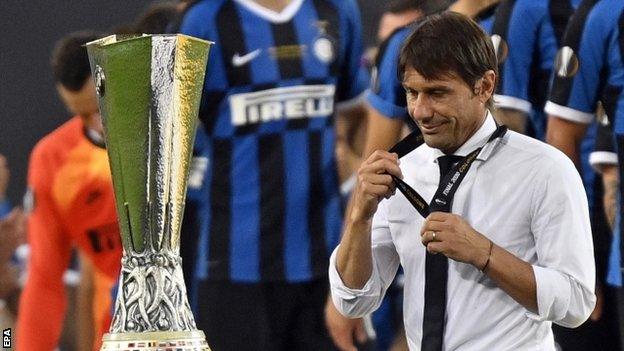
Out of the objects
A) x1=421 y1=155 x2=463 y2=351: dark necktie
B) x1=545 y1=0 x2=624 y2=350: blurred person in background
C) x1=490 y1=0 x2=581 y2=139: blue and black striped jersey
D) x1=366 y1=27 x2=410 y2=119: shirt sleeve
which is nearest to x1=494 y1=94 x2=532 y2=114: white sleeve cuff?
x1=490 y1=0 x2=581 y2=139: blue and black striped jersey

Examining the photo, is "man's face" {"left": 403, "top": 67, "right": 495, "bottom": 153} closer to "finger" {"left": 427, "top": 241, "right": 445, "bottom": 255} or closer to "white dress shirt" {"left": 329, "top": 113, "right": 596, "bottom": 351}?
"white dress shirt" {"left": 329, "top": 113, "right": 596, "bottom": 351}

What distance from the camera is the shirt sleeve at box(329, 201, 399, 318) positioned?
330 cm

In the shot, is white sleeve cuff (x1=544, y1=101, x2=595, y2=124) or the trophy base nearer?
the trophy base

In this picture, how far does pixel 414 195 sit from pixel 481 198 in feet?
0.46

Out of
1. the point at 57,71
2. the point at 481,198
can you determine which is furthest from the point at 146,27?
the point at 481,198

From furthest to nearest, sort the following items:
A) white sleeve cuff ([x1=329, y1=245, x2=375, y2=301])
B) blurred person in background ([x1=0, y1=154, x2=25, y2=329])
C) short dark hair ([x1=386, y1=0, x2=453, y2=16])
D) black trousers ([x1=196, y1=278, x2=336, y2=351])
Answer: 1. blurred person in background ([x1=0, y1=154, x2=25, y2=329])
2. short dark hair ([x1=386, y1=0, x2=453, y2=16])
3. black trousers ([x1=196, y1=278, x2=336, y2=351])
4. white sleeve cuff ([x1=329, y1=245, x2=375, y2=301])

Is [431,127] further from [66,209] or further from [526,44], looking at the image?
[66,209]

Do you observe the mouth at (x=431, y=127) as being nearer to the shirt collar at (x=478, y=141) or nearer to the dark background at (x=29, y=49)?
the shirt collar at (x=478, y=141)

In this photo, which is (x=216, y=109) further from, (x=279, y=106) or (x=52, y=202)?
(x=52, y=202)

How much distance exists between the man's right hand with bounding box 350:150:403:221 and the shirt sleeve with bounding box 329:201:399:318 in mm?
208

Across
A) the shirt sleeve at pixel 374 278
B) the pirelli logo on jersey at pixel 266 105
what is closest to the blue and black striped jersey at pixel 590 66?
the pirelli logo on jersey at pixel 266 105

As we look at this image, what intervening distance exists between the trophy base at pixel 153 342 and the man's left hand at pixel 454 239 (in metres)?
A: 0.46

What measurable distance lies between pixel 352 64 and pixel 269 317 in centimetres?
82

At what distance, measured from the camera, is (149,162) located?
111 inches
